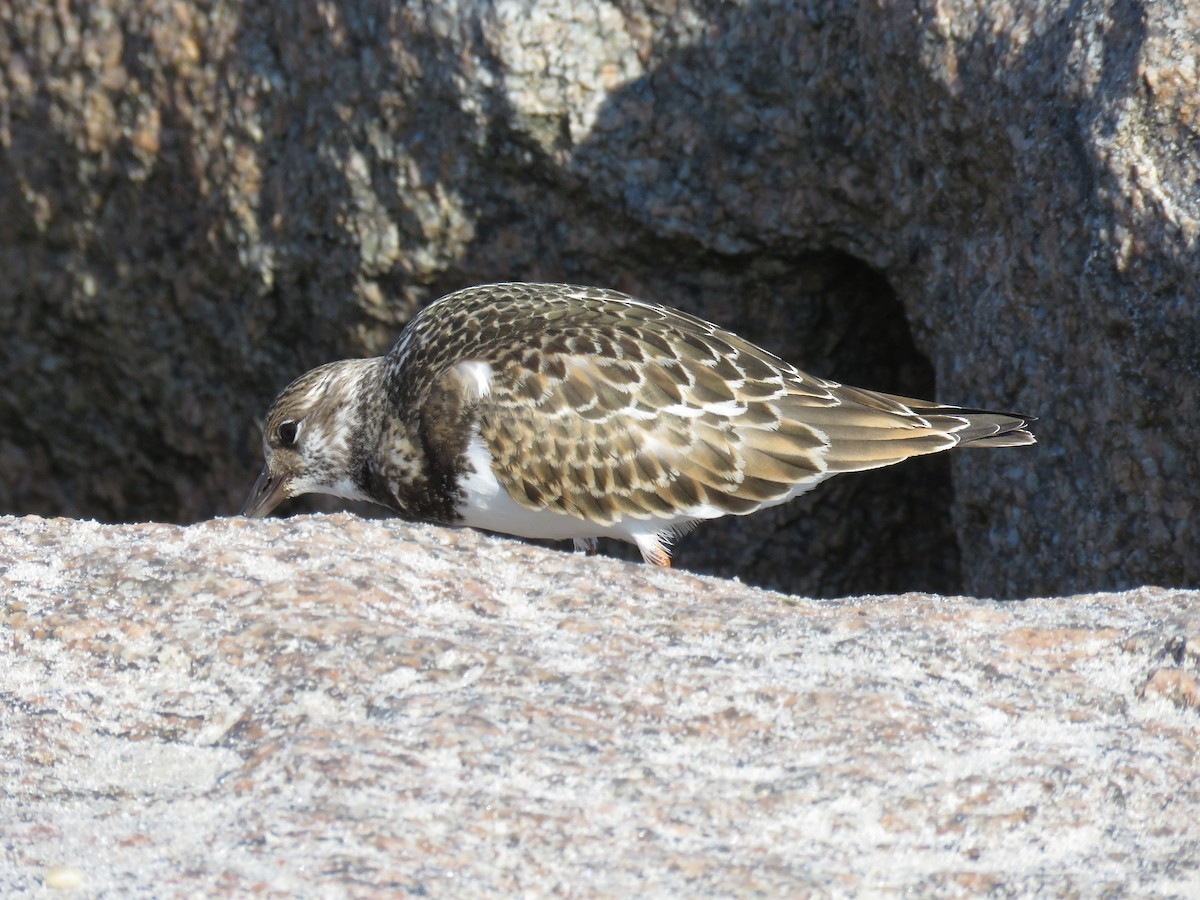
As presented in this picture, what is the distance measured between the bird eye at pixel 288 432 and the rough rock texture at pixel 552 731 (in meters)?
1.58

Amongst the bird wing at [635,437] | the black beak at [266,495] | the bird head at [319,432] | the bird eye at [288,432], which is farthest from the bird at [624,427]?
the black beak at [266,495]

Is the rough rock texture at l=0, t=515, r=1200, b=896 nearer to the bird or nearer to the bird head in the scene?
the bird

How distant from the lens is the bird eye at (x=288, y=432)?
4852 mm

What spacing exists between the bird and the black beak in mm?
706

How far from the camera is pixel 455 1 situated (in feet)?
16.7

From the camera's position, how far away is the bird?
4.24 meters

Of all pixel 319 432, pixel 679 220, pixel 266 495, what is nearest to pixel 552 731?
pixel 319 432

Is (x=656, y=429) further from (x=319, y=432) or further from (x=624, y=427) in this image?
(x=319, y=432)

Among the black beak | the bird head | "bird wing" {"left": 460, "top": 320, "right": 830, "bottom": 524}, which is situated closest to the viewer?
"bird wing" {"left": 460, "top": 320, "right": 830, "bottom": 524}

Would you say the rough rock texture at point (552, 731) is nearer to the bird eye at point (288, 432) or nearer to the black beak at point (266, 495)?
the bird eye at point (288, 432)

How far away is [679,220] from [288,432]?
1478 millimetres

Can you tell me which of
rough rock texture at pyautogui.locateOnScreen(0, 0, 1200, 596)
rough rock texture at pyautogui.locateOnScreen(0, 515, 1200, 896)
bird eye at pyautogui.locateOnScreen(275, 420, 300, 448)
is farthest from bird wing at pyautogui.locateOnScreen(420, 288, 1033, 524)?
rough rock texture at pyautogui.locateOnScreen(0, 515, 1200, 896)

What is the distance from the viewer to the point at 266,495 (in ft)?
16.5

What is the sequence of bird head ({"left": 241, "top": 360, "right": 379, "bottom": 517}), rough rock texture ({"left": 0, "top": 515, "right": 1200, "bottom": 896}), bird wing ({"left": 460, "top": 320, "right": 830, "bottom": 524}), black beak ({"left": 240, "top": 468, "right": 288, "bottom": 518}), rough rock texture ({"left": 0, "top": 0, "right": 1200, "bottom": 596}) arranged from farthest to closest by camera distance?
black beak ({"left": 240, "top": 468, "right": 288, "bottom": 518}), bird head ({"left": 241, "top": 360, "right": 379, "bottom": 517}), bird wing ({"left": 460, "top": 320, "right": 830, "bottom": 524}), rough rock texture ({"left": 0, "top": 0, "right": 1200, "bottom": 596}), rough rock texture ({"left": 0, "top": 515, "right": 1200, "bottom": 896})
